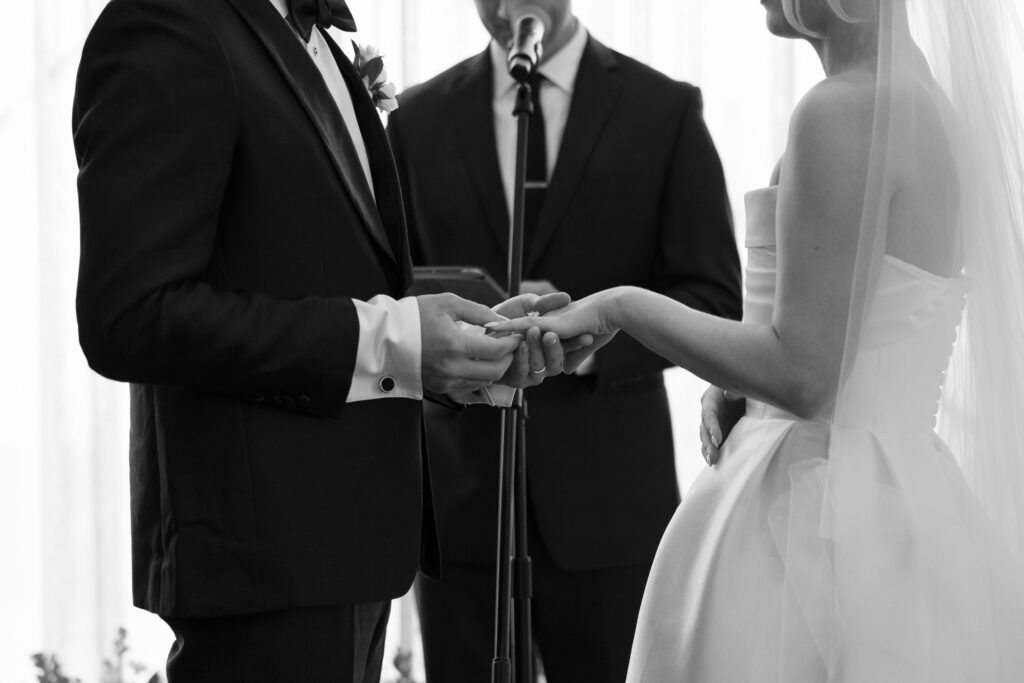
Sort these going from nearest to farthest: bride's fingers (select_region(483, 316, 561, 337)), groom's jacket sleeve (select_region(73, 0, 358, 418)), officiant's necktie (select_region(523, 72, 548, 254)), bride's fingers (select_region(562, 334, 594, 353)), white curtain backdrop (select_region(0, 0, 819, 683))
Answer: groom's jacket sleeve (select_region(73, 0, 358, 418)) < bride's fingers (select_region(483, 316, 561, 337)) < bride's fingers (select_region(562, 334, 594, 353)) < officiant's necktie (select_region(523, 72, 548, 254)) < white curtain backdrop (select_region(0, 0, 819, 683))

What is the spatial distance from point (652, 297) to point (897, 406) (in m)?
0.38

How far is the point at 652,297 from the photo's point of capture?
1.72 meters

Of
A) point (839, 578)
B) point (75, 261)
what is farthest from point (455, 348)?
point (75, 261)

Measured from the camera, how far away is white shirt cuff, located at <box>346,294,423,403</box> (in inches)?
55.5

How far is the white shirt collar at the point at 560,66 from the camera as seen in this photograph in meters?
2.45

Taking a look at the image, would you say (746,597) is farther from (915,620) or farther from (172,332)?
(172,332)

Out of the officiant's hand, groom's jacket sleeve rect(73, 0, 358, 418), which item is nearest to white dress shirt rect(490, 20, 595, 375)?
the officiant's hand

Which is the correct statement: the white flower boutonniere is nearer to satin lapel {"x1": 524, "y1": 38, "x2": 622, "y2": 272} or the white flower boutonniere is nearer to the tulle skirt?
satin lapel {"x1": 524, "y1": 38, "x2": 622, "y2": 272}

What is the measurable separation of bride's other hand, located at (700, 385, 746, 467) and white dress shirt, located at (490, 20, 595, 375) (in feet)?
2.17

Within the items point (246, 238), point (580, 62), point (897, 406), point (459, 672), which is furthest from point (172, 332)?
point (580, 62)

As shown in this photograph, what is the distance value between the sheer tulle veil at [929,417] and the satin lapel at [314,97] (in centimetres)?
63

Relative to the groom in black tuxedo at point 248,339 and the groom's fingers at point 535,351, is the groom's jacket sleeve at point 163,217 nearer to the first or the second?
the groom in black tuxedo at point 248,339

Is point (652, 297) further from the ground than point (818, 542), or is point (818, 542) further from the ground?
point (652, 297)

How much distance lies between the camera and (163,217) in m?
1.30
